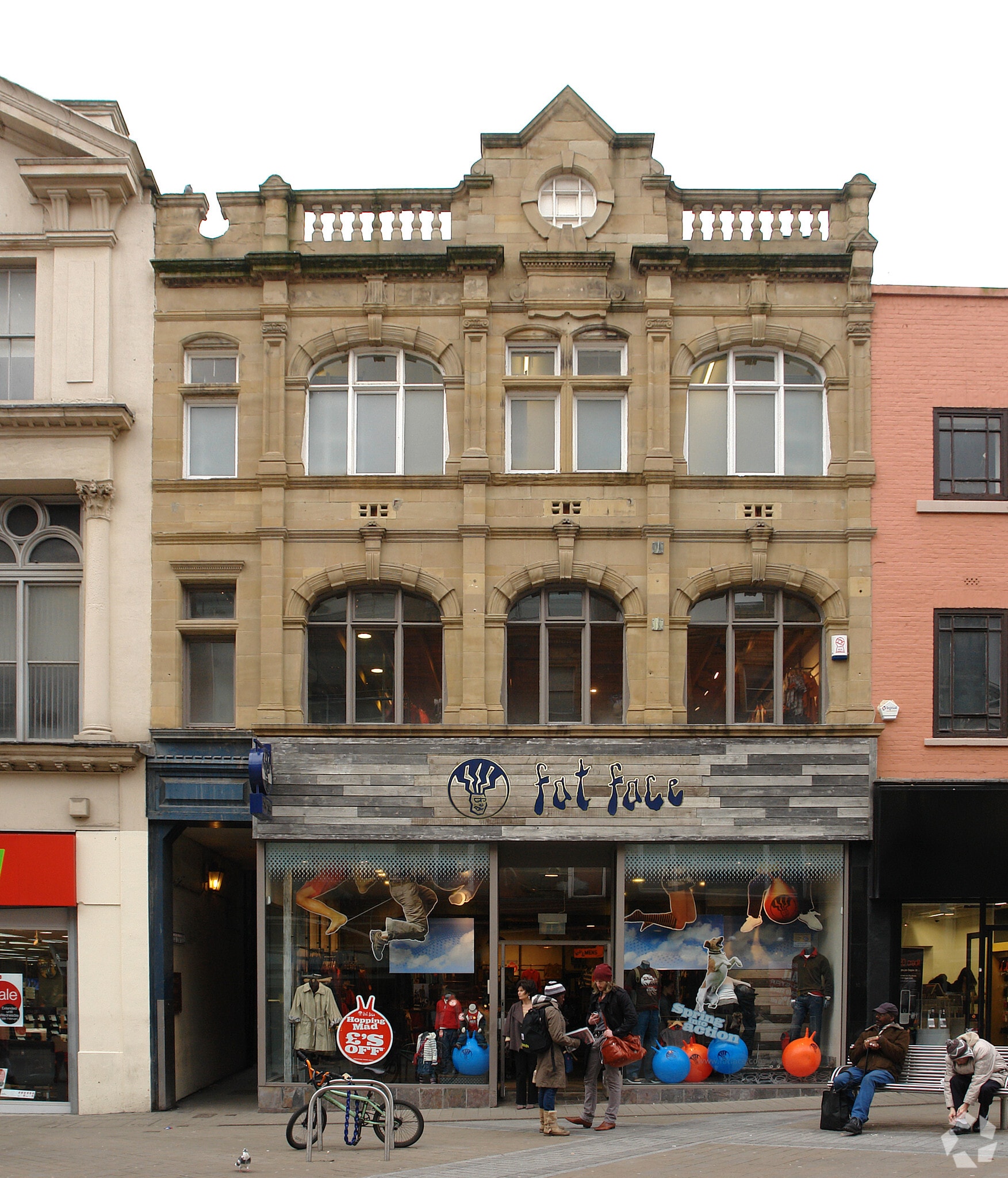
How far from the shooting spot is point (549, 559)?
19688 mm

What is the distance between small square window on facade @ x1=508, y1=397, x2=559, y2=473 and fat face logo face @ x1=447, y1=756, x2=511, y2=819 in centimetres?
441

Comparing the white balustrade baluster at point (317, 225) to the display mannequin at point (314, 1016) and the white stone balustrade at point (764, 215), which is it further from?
the display mannequin at point (314, 1016)

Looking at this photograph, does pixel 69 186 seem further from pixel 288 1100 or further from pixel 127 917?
pixel 288 1100

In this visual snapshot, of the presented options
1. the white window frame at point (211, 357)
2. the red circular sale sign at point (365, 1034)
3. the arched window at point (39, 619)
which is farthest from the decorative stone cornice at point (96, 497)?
the red circular sale sign at point (365, 1034)

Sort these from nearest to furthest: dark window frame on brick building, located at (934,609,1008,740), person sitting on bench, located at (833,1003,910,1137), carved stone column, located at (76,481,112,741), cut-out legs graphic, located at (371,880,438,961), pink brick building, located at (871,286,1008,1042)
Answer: person sitting on bench, located at (833,1003,910,1137), pink brick building, located at (871,286,1008,1042), cut-out legs graphic, located at (371,880,438,961), carved stone column, located at (76,481,112,741), dark window frame on brick building, located at (934,609,1008,740)

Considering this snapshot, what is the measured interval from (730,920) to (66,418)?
11.9m

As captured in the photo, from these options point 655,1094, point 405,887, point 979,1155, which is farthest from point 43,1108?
point 979,1155

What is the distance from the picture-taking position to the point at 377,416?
66.5 ft

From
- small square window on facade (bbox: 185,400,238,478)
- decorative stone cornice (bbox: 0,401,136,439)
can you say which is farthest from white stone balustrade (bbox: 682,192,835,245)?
decorative stone cornice (bbox: 0,401,136,439)

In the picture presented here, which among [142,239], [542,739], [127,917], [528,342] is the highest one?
[142,239]

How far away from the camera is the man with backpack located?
1534 cm

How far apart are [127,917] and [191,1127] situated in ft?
10.1

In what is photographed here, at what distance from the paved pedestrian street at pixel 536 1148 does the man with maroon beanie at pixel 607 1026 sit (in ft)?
1.05

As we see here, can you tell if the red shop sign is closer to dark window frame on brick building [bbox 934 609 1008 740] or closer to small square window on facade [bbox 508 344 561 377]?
small square window on facade [bbox 508 344 561 377]
